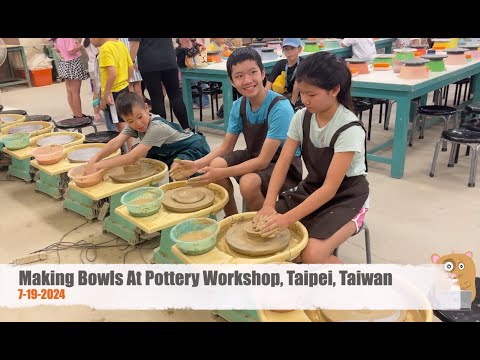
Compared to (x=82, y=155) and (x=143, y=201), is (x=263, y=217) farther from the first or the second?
A: (x=82, y=155)

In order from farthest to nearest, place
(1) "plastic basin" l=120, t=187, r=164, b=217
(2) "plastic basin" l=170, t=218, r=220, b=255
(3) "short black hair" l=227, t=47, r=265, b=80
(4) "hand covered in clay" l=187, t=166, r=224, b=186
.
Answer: (4) "hand covered in clay" l=187, t=166, r=224, b=186 → (3) "short black hair" l=227, t=47, r=265, b=80 → (1) "plastic basin" l=120, t=187, r=164, b=217 → (2) "plastic basin" l=170, t=218, r=220, b=255

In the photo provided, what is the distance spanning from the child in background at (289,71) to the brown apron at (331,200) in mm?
2300

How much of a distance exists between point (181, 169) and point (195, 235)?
26.4 inches

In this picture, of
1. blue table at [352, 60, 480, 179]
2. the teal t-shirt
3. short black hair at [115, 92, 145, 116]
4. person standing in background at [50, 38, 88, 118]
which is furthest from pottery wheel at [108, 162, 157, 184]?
person standing in background at [50, 38, 88, 118]

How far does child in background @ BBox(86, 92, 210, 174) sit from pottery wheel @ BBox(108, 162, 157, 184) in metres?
0.04

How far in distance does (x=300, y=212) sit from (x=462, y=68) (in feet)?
10.4

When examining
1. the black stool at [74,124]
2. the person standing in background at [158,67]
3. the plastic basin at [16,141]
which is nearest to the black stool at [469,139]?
the person standing in background at [158,67]

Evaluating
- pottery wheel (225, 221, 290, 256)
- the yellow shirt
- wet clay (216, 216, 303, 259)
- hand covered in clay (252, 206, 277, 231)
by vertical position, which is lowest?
wet clay (216, 216, 303, 259)

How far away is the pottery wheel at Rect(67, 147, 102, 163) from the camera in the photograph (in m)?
2.91

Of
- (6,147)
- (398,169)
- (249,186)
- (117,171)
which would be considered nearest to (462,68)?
(398,169)

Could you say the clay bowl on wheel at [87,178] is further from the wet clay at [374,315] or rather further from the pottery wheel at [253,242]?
the wet clay at [374,315]

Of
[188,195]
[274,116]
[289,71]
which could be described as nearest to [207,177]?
[188,195]

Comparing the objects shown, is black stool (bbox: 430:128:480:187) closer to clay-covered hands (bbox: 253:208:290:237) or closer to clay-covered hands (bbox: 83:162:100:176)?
clay-covered hands (bbox: 253:208:290:237)
